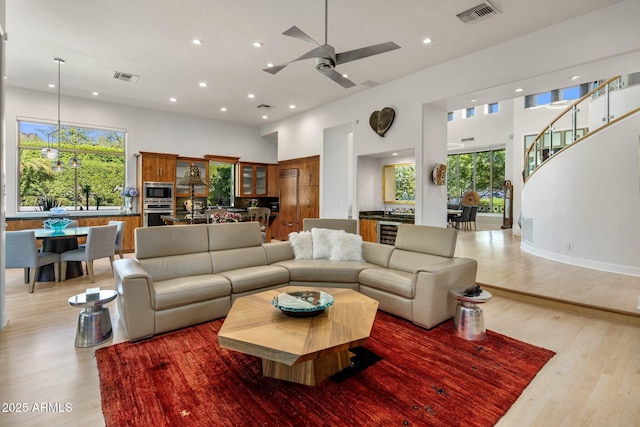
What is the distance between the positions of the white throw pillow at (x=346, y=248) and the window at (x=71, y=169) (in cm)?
596

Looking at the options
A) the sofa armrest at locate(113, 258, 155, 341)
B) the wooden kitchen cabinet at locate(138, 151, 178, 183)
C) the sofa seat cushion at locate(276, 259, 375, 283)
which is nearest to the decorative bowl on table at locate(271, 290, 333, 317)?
the sofa seat cushion at locate(276, 259, 375, 283)

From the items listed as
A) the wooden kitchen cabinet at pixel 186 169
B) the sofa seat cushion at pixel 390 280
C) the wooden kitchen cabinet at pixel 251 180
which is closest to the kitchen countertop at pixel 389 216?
the sofa seat cushion at pixel 390 280

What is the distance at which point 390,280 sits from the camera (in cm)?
354

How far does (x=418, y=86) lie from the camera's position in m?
5.45

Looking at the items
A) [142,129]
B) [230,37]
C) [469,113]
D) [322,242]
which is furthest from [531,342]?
[469,113]

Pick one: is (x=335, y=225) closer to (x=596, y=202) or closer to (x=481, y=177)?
(x=596, y=202)

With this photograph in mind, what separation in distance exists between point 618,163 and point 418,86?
11.3 ft

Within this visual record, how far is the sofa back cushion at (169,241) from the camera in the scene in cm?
353

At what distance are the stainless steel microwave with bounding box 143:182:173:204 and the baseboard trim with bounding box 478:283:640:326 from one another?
6931 millimetres

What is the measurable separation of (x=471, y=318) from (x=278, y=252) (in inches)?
99.0

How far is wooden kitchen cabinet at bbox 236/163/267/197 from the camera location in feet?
29.9

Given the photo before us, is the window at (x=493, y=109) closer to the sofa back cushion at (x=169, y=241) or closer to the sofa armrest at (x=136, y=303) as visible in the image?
the sofa back cushion at (x=169, y=241)

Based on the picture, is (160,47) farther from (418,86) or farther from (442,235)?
(442,235)

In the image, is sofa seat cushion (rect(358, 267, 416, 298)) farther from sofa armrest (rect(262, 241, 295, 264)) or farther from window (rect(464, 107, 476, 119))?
window (rect(464, 107, 476, 119))
